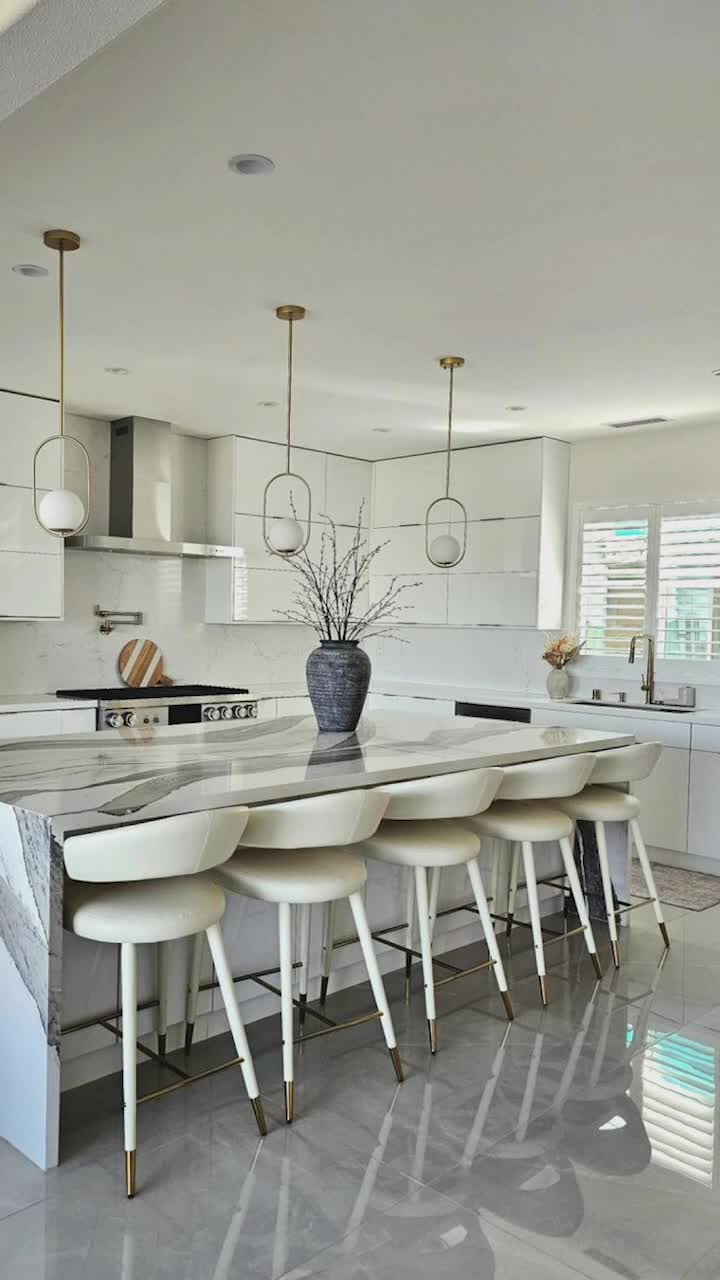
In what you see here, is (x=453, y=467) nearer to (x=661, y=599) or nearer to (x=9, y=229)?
(x=661, y=599)

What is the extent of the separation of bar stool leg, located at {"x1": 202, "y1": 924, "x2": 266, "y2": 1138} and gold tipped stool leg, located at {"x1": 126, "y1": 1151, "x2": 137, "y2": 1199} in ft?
1.14

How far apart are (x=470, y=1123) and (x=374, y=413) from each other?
4.02m

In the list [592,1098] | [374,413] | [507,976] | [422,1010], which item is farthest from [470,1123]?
[374,413]

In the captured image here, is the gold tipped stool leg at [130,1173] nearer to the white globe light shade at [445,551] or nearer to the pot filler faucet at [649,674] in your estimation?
the white globe light shade at [445,551]

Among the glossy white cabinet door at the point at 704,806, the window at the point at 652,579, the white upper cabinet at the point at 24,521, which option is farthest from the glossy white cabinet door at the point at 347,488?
the glossy white cabinet door at the point at 704,806

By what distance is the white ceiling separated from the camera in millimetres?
2074

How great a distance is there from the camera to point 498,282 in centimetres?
351

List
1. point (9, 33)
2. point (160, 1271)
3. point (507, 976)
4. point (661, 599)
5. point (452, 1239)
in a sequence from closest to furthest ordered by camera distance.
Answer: point (9, 33) → point (160, 1271) → point (452, 1239) → point (507, 976) → point (661, 599)

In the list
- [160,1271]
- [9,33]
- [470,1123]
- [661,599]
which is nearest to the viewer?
[9,33]

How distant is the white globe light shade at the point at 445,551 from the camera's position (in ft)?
15.0

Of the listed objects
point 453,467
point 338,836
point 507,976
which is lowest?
point 507,976

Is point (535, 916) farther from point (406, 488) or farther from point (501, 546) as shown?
point (406, 488)

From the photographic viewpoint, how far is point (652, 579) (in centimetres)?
609

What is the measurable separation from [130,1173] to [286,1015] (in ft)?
1.80
